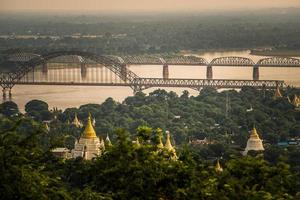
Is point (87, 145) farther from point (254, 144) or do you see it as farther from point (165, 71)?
point (165, 71)

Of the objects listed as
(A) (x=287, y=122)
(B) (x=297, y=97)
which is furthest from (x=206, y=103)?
(A) (x=287, y=122)

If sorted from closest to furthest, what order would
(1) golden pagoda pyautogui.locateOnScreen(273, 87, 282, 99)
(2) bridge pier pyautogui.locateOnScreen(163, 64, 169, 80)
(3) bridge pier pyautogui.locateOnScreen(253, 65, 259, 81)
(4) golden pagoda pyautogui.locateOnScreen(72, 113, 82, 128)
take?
(4) golden pagoda pyautogui.locateOnScreen(72, 113, 82, 128)
(1) golden pagoda pyautogui.locateOnScreen(273, 87, 282, 99)
(3) bridge pier pyautogui.locateOnScreen(253, 65, 259, 81)
(2) bridge pier pyautogui.locateOnScreen(163, 64, 169, 80)

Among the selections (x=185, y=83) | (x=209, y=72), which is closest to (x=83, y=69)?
(x=209, y=72)

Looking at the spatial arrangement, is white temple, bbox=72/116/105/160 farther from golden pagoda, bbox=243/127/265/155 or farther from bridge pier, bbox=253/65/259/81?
bridge pier, bbox=253/65/259/81

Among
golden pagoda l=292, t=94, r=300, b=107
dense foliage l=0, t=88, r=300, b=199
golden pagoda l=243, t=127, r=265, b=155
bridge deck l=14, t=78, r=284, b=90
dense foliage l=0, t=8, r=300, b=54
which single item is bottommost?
golden pagoda l=243, t=127, r=265, b=155

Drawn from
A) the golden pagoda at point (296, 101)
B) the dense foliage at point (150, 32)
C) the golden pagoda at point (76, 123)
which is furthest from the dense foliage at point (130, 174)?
A: the dense foliage at point (150, 32)

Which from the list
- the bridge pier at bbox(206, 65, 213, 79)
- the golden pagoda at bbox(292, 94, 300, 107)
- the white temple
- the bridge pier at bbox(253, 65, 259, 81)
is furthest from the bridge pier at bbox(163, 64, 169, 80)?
the white temple
